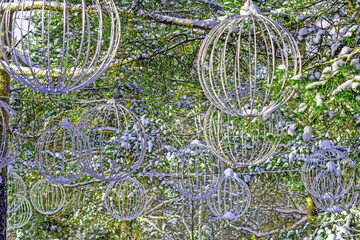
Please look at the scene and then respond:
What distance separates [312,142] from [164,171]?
3.00 m

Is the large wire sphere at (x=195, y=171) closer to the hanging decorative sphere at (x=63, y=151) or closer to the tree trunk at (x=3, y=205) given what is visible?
the hanging decorative sphere at (x=63, y=151)

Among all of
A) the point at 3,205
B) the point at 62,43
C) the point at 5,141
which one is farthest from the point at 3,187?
the point at 62,43

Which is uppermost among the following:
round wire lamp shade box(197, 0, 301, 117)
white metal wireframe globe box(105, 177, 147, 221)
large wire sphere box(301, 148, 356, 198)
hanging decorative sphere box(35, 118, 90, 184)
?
round wire lamp shade box(197, 0, 301, 117)

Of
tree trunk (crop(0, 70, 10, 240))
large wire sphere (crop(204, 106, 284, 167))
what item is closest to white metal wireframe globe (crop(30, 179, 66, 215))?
tree trunk (crop(0, 70, 10, 240))

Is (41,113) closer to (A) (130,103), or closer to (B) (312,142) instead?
(A) (130,103)

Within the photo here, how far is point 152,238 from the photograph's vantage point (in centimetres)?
914

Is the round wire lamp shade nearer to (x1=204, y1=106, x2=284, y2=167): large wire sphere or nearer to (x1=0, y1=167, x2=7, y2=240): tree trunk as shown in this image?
(x1=204, y1=106, x2=284, y2=167): large wire sphere

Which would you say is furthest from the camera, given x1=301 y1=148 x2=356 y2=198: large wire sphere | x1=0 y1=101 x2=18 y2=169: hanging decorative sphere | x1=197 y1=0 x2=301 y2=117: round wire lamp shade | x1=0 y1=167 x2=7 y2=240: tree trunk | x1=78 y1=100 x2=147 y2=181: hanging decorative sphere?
x1=0 y1=167 x2=7 y2=240: tree trunk

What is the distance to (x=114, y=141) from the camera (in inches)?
185

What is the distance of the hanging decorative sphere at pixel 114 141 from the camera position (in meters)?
3.64

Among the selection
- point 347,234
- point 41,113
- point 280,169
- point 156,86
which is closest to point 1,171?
point 41,113

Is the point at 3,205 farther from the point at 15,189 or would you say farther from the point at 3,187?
the point at 15,189

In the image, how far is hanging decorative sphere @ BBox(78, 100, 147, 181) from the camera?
11.9 ft

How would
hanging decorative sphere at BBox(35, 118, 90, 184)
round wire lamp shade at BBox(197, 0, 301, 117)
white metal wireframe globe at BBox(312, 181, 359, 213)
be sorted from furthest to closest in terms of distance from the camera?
white metal wireframe globe at BBox(312, 181, 359, 213)
hanging decorative sphere at BBox(35, 118, 90, 184)
round wire lamp shade at BBox(197, 0, 301, 117)
